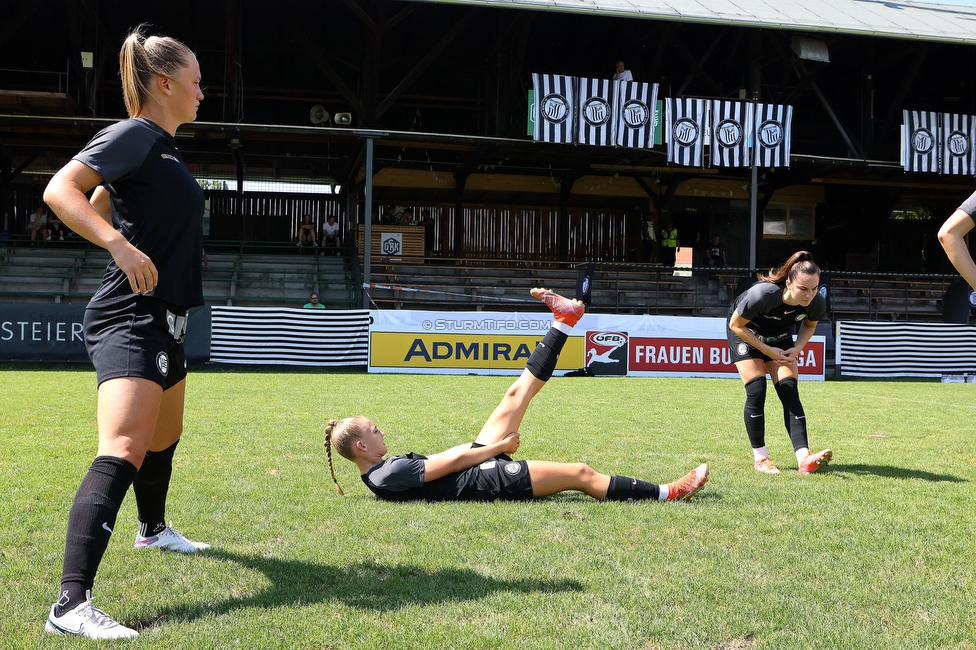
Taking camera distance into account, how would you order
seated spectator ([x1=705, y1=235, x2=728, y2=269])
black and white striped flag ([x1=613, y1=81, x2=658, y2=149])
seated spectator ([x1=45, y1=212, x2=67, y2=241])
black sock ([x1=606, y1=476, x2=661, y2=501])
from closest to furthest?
black sock ([x1=606, y1=476, x2=661, y2=501]) < black and white striped flag ([x1=613, y1=81, x2=658, y2=149]) < seated spectator ([x1=45, y1=212, x2=67, y2=241]) < seated spectator ([x1=705, y1=235, x2=728, y2=269])

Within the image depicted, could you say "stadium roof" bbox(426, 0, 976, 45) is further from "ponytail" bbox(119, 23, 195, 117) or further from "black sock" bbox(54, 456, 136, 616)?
"black sock" bbox(54, 456, 136, 616)

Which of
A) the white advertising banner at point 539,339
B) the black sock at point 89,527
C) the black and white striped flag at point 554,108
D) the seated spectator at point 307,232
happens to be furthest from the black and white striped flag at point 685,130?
the black sock at point 89,527

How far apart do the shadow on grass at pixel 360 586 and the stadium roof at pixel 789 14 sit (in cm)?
1707

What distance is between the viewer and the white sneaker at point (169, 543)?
3850mm

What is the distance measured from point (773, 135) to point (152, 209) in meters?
20.4

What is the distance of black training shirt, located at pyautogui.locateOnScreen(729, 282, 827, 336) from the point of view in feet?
20.9

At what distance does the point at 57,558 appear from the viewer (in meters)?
3.72

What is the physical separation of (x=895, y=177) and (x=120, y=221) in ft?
89.2

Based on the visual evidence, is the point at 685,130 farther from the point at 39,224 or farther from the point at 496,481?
the point at 39,224

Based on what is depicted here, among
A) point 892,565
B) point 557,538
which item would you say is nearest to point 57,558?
point 557,538

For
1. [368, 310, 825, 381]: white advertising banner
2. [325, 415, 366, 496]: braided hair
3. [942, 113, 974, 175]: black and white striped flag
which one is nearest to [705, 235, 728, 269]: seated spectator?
[942, 113, 974, 175]: black and white striped flag

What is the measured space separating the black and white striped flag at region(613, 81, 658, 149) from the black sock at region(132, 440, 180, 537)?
17826 millimetres

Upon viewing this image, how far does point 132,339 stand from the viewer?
3.07 meters

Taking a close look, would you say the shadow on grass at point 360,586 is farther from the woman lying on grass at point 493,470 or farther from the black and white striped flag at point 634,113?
the black and white striped flag at point 634,113
